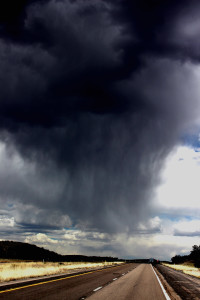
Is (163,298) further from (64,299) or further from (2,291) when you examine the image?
(2,291)

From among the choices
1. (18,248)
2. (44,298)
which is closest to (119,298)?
(44,298)

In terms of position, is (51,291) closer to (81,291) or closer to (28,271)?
(81,291)

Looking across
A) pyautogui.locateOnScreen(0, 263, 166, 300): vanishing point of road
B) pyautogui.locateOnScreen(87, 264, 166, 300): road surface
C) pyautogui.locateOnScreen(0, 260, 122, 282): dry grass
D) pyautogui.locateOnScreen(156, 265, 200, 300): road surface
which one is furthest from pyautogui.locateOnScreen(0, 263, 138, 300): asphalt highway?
pyautogui.locateOnScreen(156, 265, 200, 300): road surface

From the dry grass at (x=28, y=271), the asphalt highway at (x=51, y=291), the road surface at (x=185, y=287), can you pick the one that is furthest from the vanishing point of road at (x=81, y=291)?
the dry grass at (x=28, y=271)

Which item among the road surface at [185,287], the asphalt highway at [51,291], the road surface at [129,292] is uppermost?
the asphalt highway at [51,291]

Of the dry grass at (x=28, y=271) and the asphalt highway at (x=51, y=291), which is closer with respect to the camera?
the asphalt highway at (x=51, y=291)

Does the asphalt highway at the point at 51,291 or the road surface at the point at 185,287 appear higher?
the asphalt highway at the point at 51,291

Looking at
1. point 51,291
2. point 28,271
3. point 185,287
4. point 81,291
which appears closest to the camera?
point 51,291

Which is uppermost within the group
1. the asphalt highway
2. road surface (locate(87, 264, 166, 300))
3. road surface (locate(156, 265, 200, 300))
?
the asphalt highway

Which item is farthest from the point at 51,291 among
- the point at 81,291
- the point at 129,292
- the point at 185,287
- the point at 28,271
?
the point at 28,271

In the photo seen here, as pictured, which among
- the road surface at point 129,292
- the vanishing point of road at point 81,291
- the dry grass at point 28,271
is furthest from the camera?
the dry grass at point 28,271

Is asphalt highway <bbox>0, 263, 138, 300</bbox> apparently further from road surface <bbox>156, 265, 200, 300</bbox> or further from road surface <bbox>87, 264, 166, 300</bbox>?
road surface <bbox>156, 265, 200, 300</bbox>

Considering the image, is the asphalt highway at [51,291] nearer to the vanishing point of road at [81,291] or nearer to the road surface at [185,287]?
the vanishing point of road at [81,291]

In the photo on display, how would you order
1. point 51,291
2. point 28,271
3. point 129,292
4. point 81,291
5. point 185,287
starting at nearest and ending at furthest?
point 51,291 → point 81,291 → point 129,292 → point 185,287 → point 28,271
